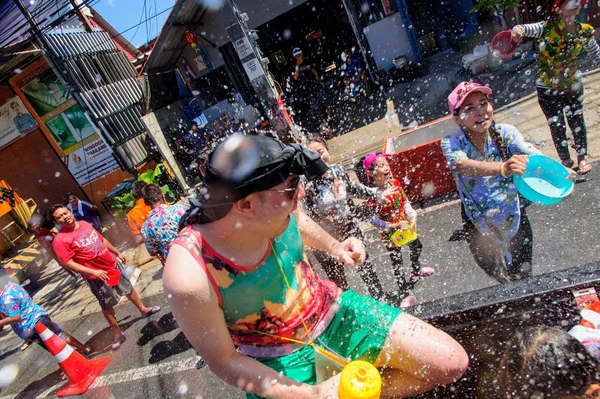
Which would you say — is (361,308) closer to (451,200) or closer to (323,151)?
(323,151)

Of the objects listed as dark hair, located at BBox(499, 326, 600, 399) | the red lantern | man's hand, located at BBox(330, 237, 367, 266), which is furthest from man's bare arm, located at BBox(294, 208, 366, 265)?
the red lantern

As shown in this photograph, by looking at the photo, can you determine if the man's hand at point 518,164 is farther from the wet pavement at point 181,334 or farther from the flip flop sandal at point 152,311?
the flip flop sandal at point 152,311

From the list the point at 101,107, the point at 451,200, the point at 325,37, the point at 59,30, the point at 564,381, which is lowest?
the point at 451,200

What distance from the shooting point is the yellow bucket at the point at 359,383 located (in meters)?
1.42

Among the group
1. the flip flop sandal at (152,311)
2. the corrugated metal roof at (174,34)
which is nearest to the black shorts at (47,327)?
the flip flop sandal at (152,311)

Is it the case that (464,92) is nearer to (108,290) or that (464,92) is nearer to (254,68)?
(108,290)

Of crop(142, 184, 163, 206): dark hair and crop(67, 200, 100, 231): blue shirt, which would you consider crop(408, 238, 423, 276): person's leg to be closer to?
crop(142, 184, 163, 206): dark hair

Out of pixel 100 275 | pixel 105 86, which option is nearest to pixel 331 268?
pixel 100 275

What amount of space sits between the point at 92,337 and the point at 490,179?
6348 mm

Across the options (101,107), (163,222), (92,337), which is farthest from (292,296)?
(101,107)

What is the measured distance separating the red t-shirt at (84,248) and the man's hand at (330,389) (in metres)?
4.35

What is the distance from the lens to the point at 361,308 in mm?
2021

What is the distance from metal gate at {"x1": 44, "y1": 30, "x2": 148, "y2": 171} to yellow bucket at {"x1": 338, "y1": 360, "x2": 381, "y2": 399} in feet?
41.7

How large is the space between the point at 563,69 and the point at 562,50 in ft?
0.72
